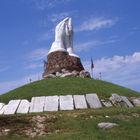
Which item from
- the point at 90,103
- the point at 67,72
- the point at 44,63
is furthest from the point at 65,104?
the point at 44,63

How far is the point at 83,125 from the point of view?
1594cm

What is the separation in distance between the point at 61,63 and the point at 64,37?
4111mm

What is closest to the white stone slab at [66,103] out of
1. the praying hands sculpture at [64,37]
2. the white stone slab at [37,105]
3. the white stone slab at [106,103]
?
the white stone slab at [37,105]

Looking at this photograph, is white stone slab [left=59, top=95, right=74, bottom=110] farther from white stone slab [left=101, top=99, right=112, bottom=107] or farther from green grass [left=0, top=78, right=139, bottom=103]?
green grass [left=0, top=78, right=139, bottom=103]

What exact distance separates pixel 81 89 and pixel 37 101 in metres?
7.92

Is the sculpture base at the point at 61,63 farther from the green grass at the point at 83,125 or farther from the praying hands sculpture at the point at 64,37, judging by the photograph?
the green grass at the point at 83,125

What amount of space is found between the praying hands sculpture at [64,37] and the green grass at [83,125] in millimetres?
26140

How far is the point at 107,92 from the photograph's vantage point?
3069cm

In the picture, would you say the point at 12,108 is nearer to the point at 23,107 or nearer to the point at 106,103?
the point at 23,107

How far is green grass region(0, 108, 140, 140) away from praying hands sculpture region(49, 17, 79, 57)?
26140 mm

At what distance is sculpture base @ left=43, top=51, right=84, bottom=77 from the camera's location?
140 feet

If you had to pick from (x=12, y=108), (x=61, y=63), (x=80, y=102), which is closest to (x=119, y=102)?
(x=80, y=102)

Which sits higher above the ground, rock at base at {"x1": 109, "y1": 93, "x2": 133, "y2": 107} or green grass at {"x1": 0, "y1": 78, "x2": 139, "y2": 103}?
green grass at {"x1": 0, "y1": 78, "x2": 139, "y2": 103}

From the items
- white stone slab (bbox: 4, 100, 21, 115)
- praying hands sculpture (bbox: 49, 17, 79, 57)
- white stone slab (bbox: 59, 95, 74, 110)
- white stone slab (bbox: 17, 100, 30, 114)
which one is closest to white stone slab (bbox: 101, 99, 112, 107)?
white stone slab (bbox: 59, 95, 74, 110)
